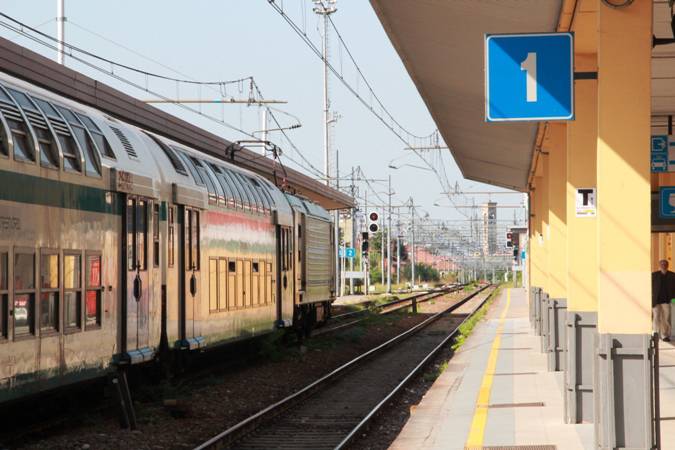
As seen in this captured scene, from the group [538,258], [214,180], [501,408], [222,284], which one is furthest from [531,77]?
[538,258]

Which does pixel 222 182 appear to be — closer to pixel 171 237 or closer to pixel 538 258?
pixel 171 237

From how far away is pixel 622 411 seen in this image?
8727mm

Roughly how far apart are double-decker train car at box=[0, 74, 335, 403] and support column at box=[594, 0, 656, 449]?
488 centimetres

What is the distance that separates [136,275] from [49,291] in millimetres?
2570

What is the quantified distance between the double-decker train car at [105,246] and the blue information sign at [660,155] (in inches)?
252

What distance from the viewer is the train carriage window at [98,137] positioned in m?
12.1

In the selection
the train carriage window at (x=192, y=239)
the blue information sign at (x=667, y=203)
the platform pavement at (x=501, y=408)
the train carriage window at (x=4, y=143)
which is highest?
the train carriage window at (x=4, y=143)

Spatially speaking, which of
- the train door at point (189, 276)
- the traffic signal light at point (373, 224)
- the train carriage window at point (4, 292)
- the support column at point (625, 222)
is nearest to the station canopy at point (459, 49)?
the support column at point (625, 222)

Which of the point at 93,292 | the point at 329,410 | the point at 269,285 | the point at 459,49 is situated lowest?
the point at 329,410

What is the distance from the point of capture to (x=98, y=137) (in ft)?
40.1

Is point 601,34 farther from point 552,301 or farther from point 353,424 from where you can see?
point 552,301

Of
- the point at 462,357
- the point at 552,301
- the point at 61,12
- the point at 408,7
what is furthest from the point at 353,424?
the point at 61,12

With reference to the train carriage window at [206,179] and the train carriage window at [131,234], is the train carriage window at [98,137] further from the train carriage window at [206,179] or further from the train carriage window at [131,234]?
the train carriage window at [206,179]

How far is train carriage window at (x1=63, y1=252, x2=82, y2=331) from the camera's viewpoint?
1088 centimetres
